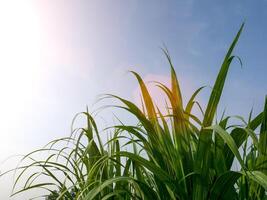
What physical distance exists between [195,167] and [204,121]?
8.4 inches

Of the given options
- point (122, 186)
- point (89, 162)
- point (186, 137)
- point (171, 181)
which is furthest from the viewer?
point (89, 162)

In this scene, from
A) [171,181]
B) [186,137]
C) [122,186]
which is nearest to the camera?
[171,181]

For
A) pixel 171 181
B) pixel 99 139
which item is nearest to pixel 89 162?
pixel 99 139

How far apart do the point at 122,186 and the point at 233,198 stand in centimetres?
61

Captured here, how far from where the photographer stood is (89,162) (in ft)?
8.18

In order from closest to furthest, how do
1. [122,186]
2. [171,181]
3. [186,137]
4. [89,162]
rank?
[171,181]
[186,137]
[122,186]
[89,162]

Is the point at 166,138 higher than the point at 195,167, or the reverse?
the point at 166,138

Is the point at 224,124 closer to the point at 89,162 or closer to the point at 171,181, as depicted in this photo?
the point at 171,181

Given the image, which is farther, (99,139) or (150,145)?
(99,139)

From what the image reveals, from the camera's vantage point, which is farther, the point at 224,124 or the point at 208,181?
the point at 224,124

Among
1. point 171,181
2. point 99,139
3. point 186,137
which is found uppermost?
point 99,139

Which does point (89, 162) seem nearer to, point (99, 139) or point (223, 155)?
point (99, 139)

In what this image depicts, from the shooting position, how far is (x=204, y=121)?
1949 millimetres

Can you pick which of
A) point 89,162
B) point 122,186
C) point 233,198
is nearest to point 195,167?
point 233,198
